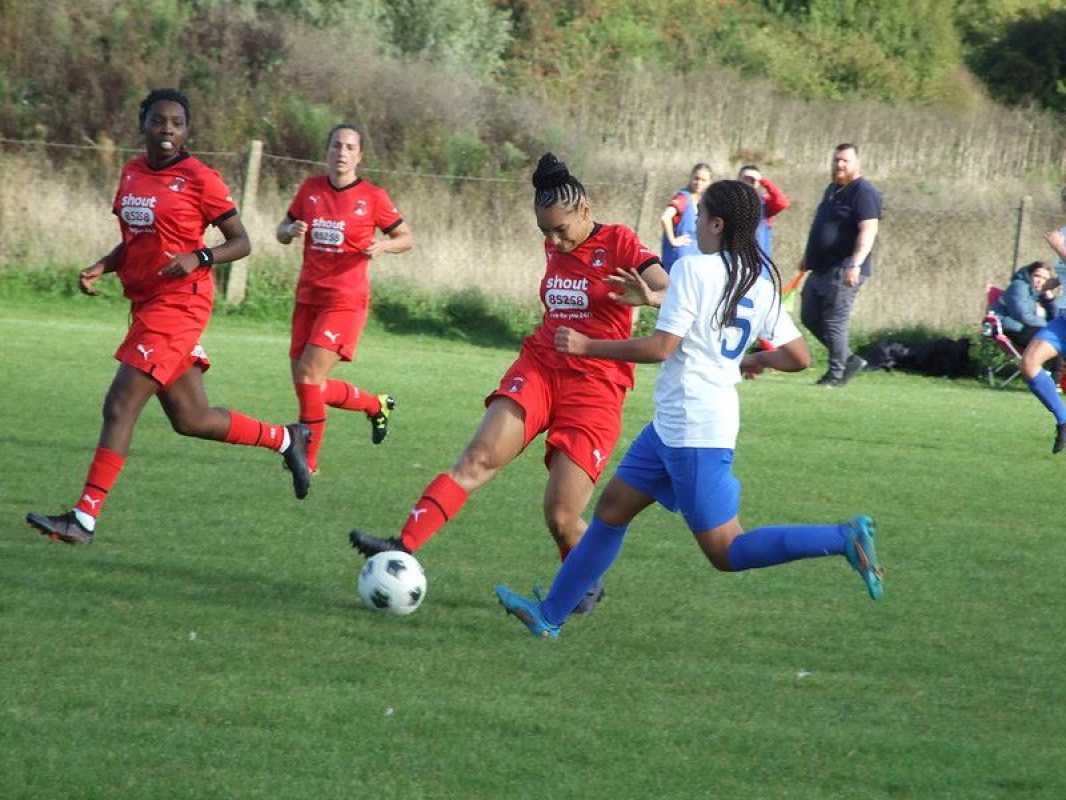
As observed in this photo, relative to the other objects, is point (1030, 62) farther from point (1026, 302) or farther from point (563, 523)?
point (563, 523)

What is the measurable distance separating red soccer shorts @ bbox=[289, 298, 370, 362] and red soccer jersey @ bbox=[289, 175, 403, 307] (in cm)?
5

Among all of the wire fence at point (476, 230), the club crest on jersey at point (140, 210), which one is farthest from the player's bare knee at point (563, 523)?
the wire fence at point (476, 230)

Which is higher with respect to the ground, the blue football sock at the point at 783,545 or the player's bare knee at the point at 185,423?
the blue football sock at the point at 783,545

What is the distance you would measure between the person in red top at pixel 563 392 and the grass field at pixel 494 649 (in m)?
0.41

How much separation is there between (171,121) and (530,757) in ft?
14.1

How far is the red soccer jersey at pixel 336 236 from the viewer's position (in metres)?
10.6

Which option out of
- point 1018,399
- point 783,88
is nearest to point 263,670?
point 1018,399

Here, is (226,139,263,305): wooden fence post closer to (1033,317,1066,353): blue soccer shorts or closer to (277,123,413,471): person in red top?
(277,123,413,471): person in red top

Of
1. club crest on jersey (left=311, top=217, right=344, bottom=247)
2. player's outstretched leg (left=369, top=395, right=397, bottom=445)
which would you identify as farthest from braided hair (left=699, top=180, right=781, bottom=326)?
player's outstretched leg (left=369, top=395, right=397, bottom=445)

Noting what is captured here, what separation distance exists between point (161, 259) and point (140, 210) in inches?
9.5

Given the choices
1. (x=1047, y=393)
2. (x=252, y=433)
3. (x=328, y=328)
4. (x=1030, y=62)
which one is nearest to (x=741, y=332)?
(x=252, y=433)

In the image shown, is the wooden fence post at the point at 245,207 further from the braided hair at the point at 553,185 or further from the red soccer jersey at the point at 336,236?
the braided hair at the point at 553,185

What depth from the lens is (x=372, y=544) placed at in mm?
6828

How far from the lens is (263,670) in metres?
5.78
